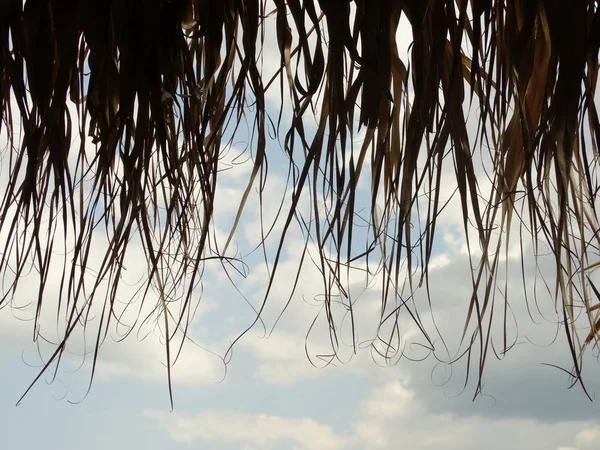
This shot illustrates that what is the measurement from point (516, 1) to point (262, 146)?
0.94 ft

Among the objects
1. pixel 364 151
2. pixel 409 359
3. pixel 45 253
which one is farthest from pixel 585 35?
pixel 45 253

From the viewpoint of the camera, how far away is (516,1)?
0.70m

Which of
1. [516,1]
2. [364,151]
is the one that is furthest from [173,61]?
[516,1]

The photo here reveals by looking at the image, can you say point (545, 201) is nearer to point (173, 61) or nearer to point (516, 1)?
point (516, 1)

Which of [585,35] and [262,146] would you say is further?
[262,146]

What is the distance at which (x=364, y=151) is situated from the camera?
0.72m

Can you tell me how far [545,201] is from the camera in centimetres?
68

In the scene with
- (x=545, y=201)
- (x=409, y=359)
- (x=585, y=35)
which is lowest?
(x=409, y=359)

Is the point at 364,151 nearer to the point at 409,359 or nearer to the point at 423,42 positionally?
the point at 423,42

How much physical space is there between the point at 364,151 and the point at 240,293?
196mm

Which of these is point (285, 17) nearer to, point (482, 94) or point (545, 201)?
point (482, 94)

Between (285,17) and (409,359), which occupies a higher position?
(285,17)

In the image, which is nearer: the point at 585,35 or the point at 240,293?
the point at 585,35

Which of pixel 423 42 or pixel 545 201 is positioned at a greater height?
pixel 423 42
